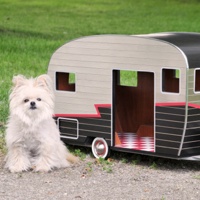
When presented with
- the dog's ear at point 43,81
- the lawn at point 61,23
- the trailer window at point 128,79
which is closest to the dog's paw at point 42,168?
the dog's ear at point 43,81

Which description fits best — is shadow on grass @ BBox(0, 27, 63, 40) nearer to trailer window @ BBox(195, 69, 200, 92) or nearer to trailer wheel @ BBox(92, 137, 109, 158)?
trailer wheel @ BBox(92, 137, 109, 158)

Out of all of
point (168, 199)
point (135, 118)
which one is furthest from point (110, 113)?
point (168, 199)

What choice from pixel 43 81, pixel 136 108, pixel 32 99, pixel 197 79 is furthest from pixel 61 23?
pixel 32 99

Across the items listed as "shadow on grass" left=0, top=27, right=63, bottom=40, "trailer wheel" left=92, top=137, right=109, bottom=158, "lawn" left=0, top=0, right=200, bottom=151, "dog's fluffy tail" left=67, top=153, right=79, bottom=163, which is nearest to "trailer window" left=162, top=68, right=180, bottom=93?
"trailer wheel" left=92, top=137, right=109, bottom=158

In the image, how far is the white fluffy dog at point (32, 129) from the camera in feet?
24.6

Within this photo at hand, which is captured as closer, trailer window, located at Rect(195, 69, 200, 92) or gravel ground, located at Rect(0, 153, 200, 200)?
gravel ground, located at Rect(0, 153, 200, 200)

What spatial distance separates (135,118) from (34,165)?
1793 mm

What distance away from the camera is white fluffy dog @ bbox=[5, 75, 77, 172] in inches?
295

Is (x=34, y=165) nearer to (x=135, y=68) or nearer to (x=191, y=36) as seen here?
(x=135, y=68)

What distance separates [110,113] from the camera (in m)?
8.12

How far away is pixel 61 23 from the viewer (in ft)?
81.1

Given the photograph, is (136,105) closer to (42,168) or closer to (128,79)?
(42,168)

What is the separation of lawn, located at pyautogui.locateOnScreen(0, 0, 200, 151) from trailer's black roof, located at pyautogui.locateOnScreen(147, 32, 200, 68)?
2.81 metres

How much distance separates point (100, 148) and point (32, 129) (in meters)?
1.01
